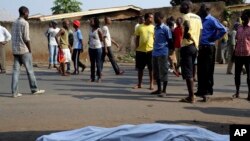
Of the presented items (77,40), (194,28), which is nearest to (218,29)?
(194,28)

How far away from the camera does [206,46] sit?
30.6ft

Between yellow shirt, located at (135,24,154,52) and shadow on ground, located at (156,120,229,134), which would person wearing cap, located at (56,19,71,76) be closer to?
yellow shirt, located at (135,24,154,52)

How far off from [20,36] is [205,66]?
12.0 ft

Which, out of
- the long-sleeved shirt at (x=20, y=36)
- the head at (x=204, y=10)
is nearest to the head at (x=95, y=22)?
the long-sleeved shirt at (x=20, y=36)

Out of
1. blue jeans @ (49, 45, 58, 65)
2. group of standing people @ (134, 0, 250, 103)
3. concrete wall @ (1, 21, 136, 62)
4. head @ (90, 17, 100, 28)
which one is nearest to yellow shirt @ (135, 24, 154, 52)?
group of standing people @ (134, 0, 250, 103)

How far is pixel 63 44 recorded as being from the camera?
14719 mm

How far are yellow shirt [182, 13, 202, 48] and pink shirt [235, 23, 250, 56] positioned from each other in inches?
38.2

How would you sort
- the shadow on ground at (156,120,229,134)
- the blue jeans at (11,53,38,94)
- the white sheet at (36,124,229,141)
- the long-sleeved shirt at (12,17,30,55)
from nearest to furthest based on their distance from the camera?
1. the white sheet at (36,124,229,141)
2. the shadow on ground at (156,120,229,134)
3. the long-sleeved shirt at (12,17,30,55)
4. the blue jeans at (11,53,38,94)

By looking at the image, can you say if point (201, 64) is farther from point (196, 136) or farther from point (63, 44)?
point (63, 44)

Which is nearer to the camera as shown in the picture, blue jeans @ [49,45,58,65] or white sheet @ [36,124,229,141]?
white sheet @ [36,124,229,141]

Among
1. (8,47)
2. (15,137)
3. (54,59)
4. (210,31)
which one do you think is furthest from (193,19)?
(8,47)

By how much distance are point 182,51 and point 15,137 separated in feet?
12.3

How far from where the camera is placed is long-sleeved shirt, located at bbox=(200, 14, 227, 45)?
30.2 feet

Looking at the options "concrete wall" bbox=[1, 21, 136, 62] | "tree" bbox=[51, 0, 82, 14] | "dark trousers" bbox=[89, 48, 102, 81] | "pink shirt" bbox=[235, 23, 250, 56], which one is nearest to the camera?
"pink shirt" bbox=[235, 23, 250, 56]
